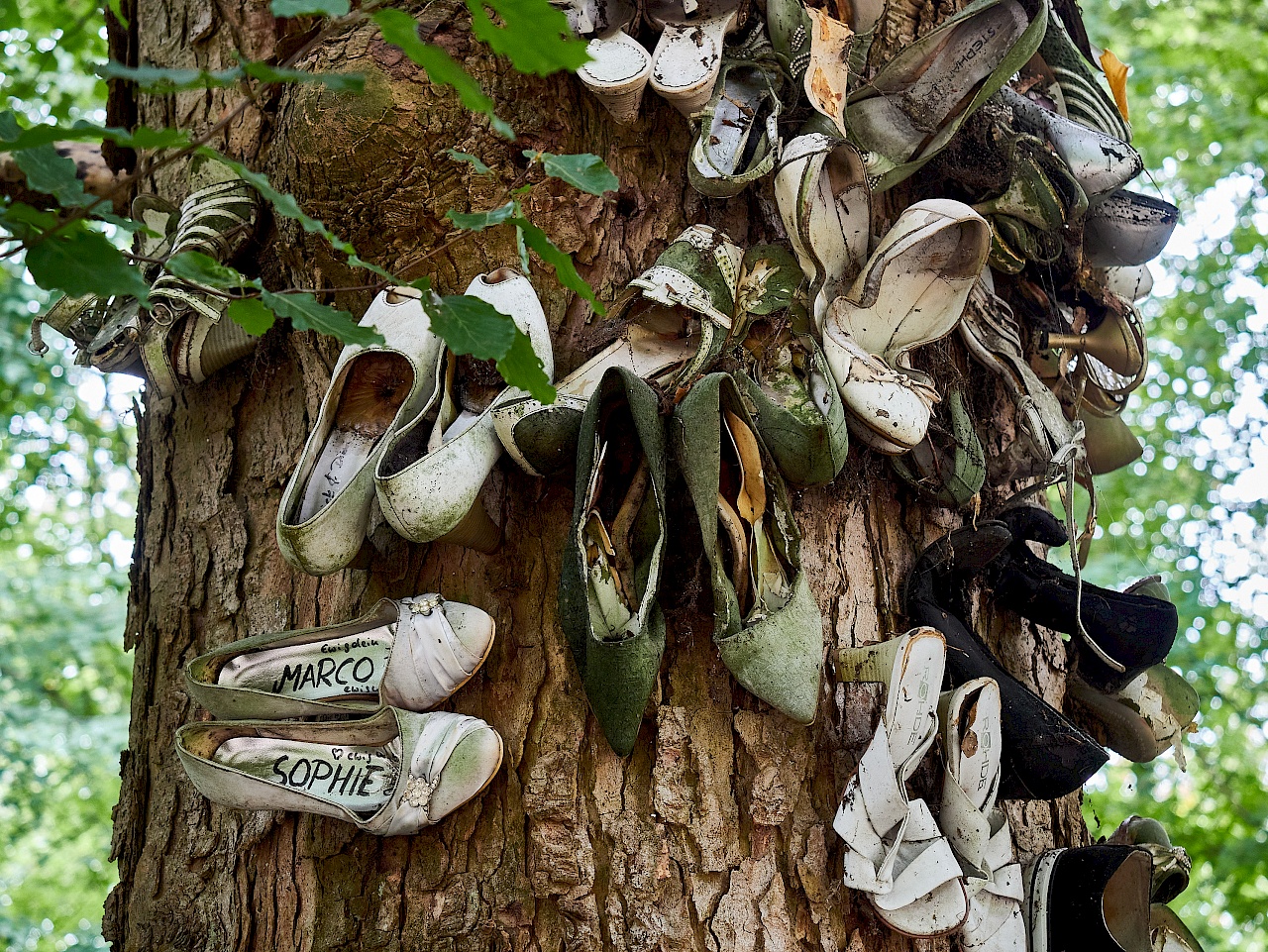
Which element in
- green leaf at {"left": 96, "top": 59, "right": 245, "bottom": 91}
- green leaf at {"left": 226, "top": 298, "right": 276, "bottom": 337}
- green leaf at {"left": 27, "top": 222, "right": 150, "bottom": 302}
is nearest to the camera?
green leaf at {"left": 96, "top": 59, "right": 245, "bottom": 91}

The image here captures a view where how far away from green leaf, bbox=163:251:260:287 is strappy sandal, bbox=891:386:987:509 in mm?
974

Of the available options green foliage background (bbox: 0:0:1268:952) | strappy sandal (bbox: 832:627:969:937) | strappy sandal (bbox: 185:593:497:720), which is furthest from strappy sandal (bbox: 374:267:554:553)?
green foliage background (bbox: 0:0:1268:952)

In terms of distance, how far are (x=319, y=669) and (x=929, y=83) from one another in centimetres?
130

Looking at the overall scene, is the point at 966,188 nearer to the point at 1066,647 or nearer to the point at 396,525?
the point at 1066,647

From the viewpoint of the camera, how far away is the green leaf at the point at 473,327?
91cm

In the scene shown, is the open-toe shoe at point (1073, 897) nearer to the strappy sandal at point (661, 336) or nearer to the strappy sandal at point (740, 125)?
the strappy sandal at point (661, 336)

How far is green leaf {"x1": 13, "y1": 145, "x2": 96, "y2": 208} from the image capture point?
0.84 metres

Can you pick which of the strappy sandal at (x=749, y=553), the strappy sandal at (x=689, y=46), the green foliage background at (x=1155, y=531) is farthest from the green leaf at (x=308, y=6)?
the green foliage background at (x=1155, y=531)

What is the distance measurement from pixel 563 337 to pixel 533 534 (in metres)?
0.30

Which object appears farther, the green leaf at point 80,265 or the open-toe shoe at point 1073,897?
the open-toe shoe at point 1073,897

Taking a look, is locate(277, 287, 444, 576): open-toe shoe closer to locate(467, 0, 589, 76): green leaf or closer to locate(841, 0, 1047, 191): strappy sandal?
locate(467, 0, 589, 76): green leaf

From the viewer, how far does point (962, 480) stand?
5.18ft

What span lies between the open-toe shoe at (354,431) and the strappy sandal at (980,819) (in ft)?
2.62

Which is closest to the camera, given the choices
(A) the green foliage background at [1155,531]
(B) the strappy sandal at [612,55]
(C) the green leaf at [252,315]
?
(C) the green leaf at [252,315]
